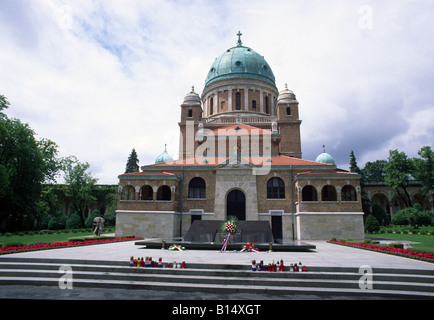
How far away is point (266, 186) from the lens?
28547mm

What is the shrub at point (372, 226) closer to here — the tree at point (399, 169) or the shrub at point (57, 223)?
the tree at point (399, 169)

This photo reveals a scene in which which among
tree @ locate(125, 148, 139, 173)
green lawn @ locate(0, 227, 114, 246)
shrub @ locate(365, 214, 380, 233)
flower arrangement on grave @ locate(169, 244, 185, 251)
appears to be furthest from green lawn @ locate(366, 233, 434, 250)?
tree @ locate(125, 148, 139, 173)

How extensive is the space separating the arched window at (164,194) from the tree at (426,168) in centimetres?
4838

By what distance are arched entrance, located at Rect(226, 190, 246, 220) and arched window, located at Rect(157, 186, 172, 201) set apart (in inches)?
248

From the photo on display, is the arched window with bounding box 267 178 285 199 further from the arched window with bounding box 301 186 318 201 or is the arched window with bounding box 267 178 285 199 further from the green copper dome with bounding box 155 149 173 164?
the green copper dome with bounding box 155 149 173 164

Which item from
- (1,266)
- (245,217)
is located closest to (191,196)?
(245,217)

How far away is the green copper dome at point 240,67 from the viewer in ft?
144

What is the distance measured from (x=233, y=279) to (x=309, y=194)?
2165 cm

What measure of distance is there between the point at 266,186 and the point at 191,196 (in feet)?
25.9

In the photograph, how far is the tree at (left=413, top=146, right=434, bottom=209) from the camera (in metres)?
51.4

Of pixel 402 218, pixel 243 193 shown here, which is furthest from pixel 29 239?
pixel 402 218

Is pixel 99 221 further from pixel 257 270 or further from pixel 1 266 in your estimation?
pixel 257 270

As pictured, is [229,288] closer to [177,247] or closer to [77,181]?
[177,247]

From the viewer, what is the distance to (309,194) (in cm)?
2855
